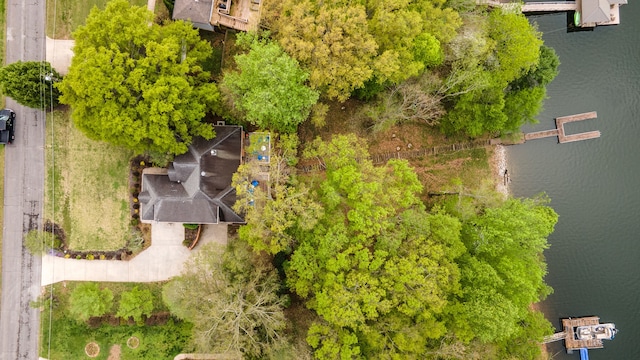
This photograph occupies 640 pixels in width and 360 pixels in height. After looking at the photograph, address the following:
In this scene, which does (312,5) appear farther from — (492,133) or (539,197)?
(539,197)

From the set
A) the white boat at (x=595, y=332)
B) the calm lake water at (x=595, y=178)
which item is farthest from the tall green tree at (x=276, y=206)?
the white boat at (x=595, y=332)

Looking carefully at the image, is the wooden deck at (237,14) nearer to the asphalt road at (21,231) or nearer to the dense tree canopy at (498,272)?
the asphalt road at (21,231)

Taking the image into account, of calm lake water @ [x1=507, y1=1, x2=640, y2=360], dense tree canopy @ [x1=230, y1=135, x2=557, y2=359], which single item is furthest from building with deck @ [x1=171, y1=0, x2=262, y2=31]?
calm lake water @ [x1=507, y1=1, x2=640, y2=360]

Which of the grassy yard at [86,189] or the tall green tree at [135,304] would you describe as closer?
the tall green tree at [135,304]

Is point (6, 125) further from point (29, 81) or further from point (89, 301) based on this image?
point (89, 301)

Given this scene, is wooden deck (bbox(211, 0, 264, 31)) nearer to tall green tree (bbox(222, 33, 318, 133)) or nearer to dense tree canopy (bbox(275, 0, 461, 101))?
tall green tree (bbox(222, 33, 318, 133))

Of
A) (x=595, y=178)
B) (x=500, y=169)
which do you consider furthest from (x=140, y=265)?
(x=595, y=178)
